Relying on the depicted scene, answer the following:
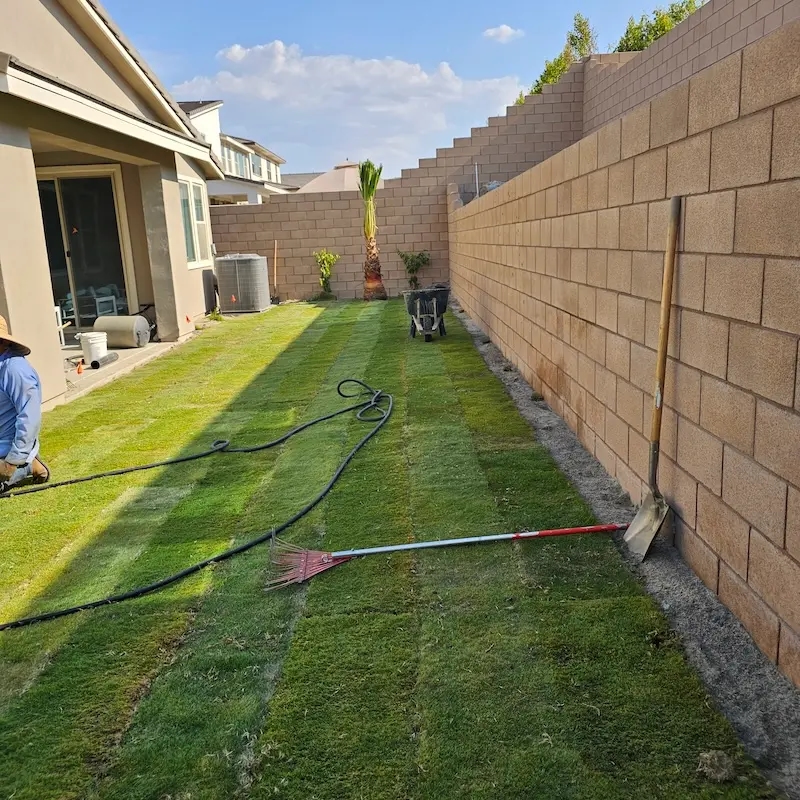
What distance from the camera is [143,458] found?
5.39m

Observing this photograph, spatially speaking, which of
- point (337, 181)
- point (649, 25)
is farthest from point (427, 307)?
point (649, 25)

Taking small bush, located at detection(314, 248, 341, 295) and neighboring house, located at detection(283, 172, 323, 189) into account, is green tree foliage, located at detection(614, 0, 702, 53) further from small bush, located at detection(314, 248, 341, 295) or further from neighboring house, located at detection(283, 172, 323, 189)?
neighboring house, located at detection(283, 172, 323, 189)

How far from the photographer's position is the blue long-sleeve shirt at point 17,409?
4.58m

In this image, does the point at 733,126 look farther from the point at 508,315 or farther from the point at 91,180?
the point at 91,180

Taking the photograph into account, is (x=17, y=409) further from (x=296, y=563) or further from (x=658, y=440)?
(x=658, y=440)

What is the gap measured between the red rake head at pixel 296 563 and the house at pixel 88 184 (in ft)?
14.2

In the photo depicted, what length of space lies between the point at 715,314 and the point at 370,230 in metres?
14.5

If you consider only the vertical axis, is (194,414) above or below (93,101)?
below

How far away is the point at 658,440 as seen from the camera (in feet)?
10.6

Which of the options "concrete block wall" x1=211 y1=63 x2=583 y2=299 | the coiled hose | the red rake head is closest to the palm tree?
"concrete block wall" x1=211 y1=63 x2=583 y2=299

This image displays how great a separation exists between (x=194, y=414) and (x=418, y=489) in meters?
3.11

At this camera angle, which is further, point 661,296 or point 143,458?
point 143,458

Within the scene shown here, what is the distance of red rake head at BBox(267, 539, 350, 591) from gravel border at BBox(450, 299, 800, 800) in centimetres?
138

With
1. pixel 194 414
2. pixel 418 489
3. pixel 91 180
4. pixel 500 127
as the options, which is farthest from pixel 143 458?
pixel 500 127
